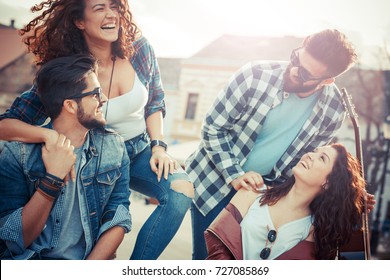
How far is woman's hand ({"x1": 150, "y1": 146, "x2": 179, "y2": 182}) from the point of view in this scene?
2.27 m

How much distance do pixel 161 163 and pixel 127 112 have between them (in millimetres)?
319

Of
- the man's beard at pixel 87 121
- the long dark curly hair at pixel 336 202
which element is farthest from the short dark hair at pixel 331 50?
the man's beard at pixel 87 121

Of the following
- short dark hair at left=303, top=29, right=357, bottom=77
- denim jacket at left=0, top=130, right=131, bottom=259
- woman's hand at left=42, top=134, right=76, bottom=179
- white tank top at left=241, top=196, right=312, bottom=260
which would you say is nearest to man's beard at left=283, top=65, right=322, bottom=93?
short dark hair at left=303, top=29, right=357, bottom=77

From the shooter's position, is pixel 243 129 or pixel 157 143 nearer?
pixel 157 143

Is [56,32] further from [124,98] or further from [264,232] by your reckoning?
[264,232]

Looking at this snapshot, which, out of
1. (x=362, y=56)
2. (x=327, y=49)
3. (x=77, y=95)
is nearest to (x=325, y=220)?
(x=327, y=49)

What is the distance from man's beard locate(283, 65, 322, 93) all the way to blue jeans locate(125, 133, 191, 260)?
30.0 inches

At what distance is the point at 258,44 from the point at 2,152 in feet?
5.39

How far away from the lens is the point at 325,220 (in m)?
2.57

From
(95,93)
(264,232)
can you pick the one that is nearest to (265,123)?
(264,232)

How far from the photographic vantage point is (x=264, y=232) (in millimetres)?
2564

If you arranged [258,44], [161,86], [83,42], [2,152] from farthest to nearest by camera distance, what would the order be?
1. [258,44]
2. [161,86]
3. [83,42]
4. [2,152]
